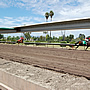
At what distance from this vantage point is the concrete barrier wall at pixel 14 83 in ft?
15.1

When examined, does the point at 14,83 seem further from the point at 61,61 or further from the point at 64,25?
the point at 64,25

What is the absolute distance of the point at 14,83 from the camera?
5406 millimetres

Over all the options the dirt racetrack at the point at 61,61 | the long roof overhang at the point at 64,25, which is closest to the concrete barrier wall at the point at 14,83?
the dirt racetrack at the point at 61,61

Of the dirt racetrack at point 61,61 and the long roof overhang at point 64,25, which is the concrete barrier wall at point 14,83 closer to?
the dirt racetrack at point 61,61

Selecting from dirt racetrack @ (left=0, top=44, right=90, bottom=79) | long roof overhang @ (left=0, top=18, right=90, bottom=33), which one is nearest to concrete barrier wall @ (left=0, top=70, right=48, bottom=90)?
dirt racetrack @ (left=0, top=44, right=90, bottom=79)

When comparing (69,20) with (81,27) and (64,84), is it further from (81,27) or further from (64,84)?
(64,84)

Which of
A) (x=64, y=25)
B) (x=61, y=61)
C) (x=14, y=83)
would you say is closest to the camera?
(x=14, y=83)

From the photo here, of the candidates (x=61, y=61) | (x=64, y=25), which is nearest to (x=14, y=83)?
(x=61, y=61)

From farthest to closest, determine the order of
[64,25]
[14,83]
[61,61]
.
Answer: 1. [64,25]
2. [61,61]
3. [14,83]

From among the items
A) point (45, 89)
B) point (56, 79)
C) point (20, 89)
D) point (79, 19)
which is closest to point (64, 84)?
point (56, 79)

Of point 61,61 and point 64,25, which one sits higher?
point 64,25

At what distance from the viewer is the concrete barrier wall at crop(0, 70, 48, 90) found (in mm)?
4610

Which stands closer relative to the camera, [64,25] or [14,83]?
[14,83]

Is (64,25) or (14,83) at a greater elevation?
(64,25)
